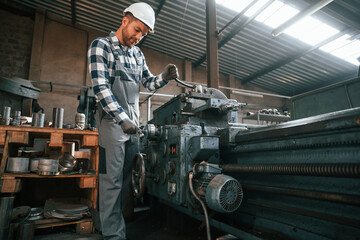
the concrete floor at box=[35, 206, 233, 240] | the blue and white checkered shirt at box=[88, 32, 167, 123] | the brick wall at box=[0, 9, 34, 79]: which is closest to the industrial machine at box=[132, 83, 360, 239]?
the concrete floor at box=[35, 206, 233, 240]

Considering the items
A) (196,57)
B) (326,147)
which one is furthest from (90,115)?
(196,57)

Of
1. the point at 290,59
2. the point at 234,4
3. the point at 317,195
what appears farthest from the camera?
the point at 290,59

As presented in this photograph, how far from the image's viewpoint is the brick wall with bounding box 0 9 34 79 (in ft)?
18.1

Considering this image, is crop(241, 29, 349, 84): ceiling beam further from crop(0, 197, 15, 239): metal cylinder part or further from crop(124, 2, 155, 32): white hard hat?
crop(0, 197, 15, 239): metal cylinder part

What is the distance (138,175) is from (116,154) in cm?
31

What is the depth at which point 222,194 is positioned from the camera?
44.7 inches

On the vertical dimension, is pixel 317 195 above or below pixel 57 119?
below

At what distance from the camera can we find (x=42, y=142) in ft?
13.3

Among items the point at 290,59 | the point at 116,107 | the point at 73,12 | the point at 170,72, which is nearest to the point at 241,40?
the point at 290,59

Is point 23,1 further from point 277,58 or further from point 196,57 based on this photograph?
point 277,58

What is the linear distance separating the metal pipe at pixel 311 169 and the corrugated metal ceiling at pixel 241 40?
4039 mm

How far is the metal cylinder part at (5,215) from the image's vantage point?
1.38 metres

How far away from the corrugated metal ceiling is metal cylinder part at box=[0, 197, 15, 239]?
4780 mm

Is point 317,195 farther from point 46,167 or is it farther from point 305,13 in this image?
point 305,13
